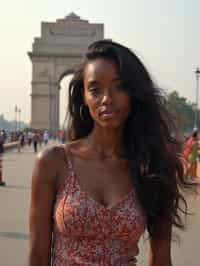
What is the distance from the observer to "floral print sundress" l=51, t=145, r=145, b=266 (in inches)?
56.7

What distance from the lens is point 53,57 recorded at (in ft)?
151

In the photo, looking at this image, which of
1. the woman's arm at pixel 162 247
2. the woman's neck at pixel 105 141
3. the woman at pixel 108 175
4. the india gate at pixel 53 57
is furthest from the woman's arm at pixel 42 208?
the india gate at pixel 53 57

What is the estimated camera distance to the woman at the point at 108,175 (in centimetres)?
146

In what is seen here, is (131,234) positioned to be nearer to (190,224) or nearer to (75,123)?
(75,123)

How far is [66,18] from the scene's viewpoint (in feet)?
159

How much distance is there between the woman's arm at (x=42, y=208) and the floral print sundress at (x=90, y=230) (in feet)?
0.11

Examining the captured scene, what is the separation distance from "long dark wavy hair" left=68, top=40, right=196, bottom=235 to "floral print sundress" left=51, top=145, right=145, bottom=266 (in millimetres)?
108

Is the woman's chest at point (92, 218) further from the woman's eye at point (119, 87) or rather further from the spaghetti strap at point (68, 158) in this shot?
the woman's eye at point (119, 87)

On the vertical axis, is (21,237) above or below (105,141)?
below

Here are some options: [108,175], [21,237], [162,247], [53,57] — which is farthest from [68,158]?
[53,57]

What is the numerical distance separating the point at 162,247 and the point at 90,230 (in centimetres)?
34

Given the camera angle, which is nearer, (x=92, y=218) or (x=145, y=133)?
(x=92, y=218)

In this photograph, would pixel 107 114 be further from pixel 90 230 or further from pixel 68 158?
pixel 90 230

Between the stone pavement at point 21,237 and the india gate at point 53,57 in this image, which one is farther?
the india gate at point 53,57
